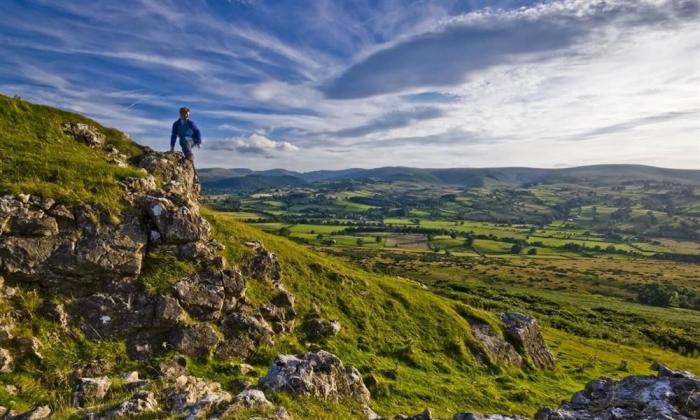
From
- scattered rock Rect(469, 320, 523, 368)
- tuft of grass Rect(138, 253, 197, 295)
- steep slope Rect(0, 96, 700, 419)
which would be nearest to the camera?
steep slope Rect(0, 96, 700, 419)

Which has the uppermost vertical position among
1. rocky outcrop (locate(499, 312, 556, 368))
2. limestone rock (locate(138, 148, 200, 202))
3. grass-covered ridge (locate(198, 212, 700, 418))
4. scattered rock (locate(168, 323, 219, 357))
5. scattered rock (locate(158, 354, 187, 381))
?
limestone rock (locate(138, 148, 200, 202))

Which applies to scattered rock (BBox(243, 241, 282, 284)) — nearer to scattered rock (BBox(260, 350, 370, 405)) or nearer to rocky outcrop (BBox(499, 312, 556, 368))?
scattered rock (BBox(260, 350, 370, 405))

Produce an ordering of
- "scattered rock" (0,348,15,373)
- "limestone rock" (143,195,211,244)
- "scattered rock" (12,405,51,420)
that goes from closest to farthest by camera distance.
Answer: "scattered rock" (12,405,51,420) < "scattered rock" (0,348,15,373) < "limestone rock" (143,195,211,244)

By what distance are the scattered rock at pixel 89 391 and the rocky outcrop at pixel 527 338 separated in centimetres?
3506

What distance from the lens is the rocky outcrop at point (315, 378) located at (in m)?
15.5

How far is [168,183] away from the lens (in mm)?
29281

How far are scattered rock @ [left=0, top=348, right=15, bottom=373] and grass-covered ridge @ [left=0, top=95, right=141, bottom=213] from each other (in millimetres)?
7967

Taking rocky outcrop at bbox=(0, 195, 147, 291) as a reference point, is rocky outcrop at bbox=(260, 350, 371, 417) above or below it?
below

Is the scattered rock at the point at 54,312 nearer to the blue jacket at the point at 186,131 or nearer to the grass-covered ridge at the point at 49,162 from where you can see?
the grass-covered ridge at the point at 49,162

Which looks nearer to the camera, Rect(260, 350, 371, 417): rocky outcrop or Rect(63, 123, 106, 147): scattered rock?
Rect(260, 350, 371, 417): rocky outcrop

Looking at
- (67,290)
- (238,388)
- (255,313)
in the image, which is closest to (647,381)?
(238,388)

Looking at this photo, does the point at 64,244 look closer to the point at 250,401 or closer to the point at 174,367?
the point at 174,367

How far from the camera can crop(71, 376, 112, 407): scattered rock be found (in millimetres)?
14336

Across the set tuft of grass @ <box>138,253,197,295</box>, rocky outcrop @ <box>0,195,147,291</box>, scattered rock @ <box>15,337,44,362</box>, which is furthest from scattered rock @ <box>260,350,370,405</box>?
rocky outcrop @ <box>0,195,147,291</box>
